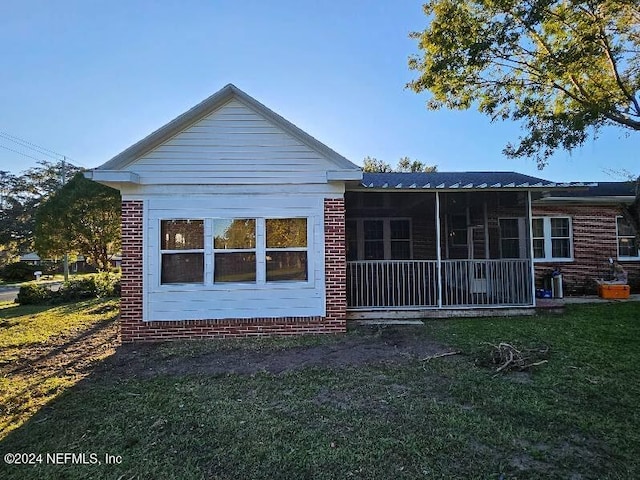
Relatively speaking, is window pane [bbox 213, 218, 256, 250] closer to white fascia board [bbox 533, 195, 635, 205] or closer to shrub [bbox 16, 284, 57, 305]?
white fascia board [bbox 533, 195, 635, 205]

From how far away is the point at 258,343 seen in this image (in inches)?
284

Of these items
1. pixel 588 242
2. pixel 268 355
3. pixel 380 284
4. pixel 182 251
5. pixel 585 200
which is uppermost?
pixel 585 200

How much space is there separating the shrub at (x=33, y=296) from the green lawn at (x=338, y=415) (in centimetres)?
1094

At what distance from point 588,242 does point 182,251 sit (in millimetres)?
12405

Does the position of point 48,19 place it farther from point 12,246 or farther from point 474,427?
point 12,246

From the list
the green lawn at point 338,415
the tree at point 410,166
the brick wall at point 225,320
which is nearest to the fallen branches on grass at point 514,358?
the green lawn at point 338,415

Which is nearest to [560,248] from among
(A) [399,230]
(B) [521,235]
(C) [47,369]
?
(B) [521,235]

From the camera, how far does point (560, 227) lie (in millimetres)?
12781

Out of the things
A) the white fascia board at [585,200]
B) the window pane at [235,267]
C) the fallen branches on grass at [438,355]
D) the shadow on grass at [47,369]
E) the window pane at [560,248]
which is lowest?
the shadow on grass at [47,369]

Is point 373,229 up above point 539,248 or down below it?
above

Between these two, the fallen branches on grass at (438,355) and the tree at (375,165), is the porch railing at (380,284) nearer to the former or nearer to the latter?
the fallen branches on grass at (438,355)

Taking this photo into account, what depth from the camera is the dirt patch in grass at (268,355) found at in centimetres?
585

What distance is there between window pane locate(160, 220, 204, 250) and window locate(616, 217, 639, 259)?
42.8 ft

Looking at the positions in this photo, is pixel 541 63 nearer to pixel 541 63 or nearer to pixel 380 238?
pixel 541 63
